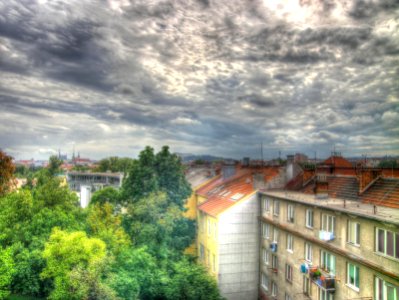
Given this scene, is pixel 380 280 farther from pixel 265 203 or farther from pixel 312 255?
pixel 265 203

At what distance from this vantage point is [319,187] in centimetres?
2012

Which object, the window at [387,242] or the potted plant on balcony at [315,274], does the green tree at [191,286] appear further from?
the window at [387,242]

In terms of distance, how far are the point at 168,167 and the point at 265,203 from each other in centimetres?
996

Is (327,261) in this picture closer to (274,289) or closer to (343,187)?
(343,187)

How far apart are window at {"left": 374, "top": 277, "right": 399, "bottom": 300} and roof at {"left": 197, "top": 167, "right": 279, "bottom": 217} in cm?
1352

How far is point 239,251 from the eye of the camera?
26125 millimetres

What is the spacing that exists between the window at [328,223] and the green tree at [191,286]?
8.33m

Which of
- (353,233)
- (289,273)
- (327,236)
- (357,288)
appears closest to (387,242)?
(353,233)

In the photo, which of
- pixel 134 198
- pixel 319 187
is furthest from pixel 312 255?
pixel 134 198

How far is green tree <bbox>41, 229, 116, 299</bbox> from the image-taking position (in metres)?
17.5

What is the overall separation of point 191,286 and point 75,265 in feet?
26.6

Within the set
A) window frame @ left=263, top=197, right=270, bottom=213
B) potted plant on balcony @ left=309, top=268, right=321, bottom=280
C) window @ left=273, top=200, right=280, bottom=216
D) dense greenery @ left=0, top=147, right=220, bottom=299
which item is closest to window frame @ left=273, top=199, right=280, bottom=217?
window @ left=273, top=200, right=280, bottom=216

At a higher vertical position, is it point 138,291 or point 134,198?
point 134,198

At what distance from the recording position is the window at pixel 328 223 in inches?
667
